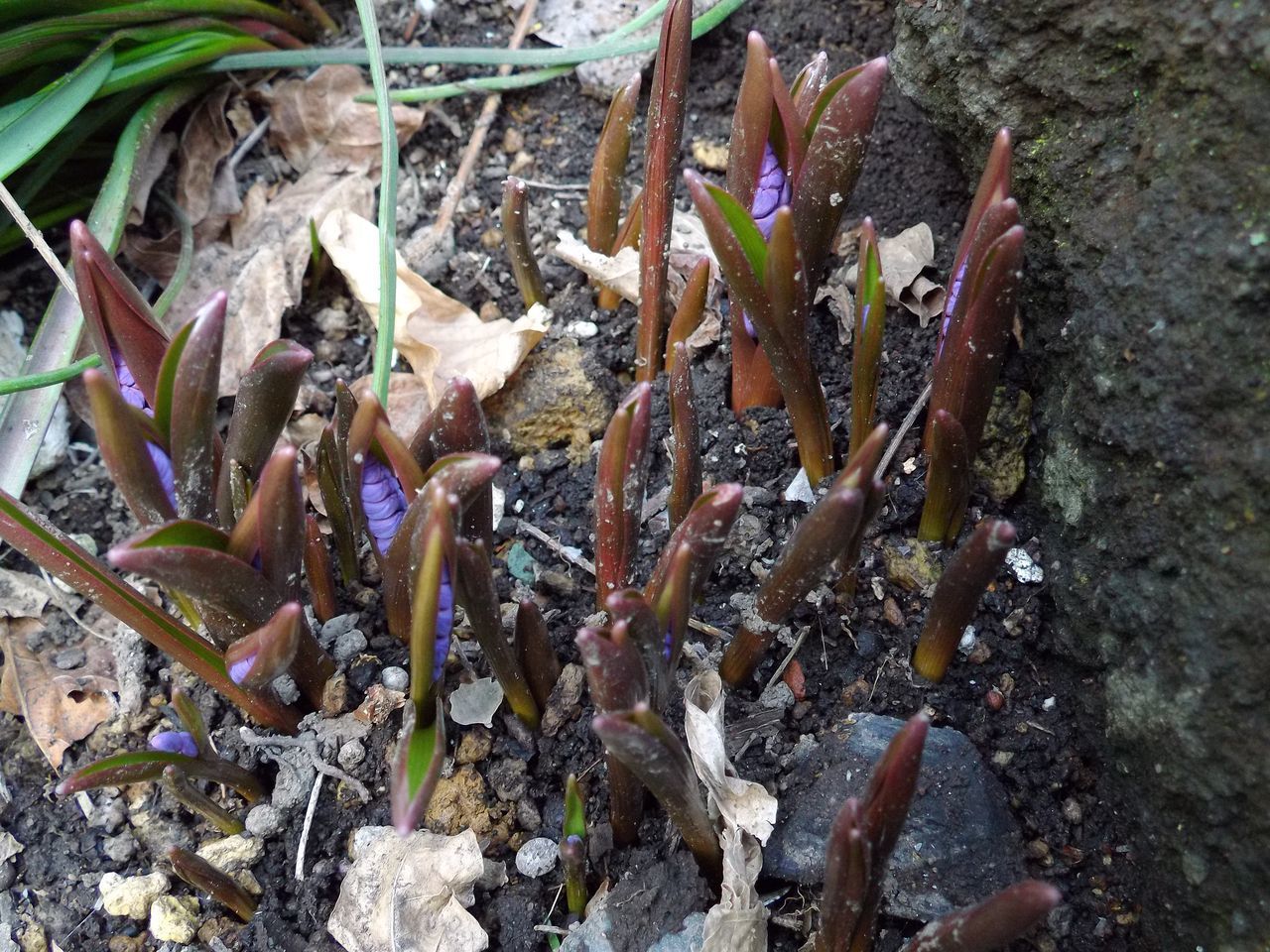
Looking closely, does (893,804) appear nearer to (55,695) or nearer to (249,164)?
(55,695)

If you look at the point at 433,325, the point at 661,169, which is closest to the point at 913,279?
the point at 661,169

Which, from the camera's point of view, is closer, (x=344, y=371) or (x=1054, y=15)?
(x=1054, y=15)

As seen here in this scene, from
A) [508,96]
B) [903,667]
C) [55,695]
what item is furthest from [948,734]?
[508,96]

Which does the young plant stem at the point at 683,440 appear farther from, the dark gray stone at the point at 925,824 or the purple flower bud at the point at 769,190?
the dark gray stone at the point at 925,824

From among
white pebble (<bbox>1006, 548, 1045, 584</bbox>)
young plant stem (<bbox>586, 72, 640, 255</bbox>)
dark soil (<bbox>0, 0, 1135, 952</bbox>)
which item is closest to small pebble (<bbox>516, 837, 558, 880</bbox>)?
dark soil (<bbox>0, 0, 1135, 952</bbox>)

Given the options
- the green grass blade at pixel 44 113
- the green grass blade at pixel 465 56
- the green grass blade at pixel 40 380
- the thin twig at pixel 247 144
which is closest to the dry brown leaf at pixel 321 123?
the thin twig at pixel 247 144

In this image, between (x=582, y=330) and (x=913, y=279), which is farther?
(x=582, y=330)

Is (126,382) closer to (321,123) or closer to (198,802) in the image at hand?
(198,802)
